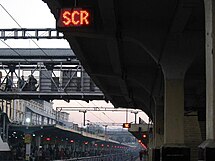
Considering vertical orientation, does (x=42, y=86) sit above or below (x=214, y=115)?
above

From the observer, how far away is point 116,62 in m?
21.3

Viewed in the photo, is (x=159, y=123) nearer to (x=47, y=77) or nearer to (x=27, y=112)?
(x=47, y=77)

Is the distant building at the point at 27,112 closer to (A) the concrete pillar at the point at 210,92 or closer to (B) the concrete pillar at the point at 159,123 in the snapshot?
(B) the concrete pillar at the point at 159,123

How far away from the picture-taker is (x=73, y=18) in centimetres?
995

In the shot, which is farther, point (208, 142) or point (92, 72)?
point (92, 72)

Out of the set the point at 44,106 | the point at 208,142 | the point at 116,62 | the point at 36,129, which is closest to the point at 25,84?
the point at 36,129

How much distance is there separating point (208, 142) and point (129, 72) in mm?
18175

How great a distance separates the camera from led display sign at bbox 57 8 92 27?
32.5 ft

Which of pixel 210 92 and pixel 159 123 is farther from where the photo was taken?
pixel 159 123

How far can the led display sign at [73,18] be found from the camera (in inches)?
390

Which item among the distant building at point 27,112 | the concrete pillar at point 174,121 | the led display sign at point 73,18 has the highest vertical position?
the distant building at point 27,112

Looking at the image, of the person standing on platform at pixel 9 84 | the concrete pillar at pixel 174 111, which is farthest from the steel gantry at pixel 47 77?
the concrete pillar at pixel 174 111

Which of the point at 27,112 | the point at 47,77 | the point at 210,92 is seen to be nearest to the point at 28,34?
the point at 47,77

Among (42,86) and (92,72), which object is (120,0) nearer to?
Answer: (92,72)
